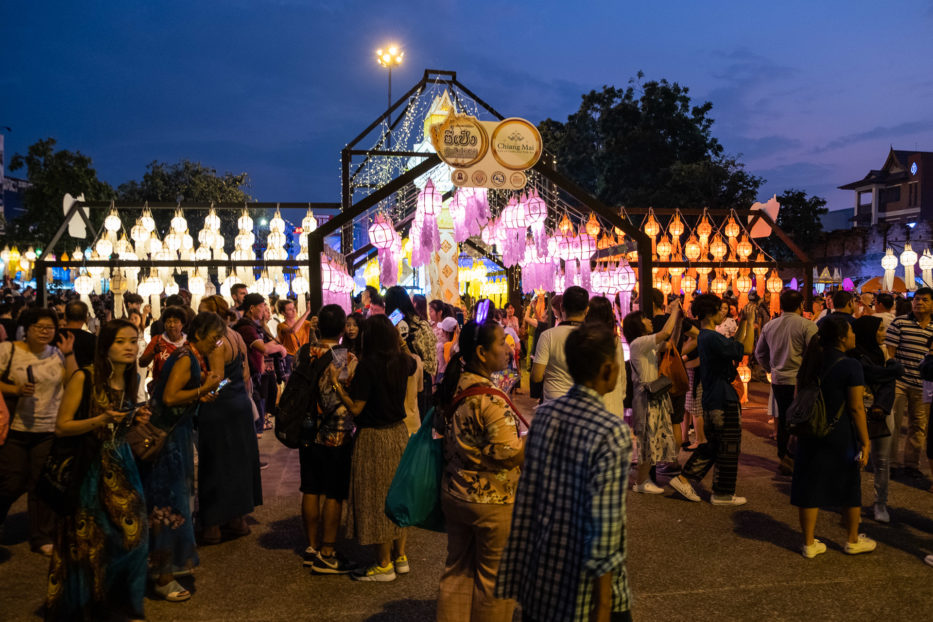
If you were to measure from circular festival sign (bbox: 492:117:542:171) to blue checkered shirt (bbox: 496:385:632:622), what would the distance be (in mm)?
6262

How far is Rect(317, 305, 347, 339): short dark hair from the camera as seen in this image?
4508mm

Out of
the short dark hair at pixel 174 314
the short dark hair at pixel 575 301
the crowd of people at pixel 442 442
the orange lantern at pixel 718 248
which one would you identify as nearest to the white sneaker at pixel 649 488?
the crowd of people at pixel 442 442

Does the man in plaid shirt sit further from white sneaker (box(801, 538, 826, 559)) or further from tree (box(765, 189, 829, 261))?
tree (box(765, 189, 829, 261))

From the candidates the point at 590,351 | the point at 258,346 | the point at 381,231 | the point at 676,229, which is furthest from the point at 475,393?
the point at 676,229

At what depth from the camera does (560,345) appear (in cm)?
477

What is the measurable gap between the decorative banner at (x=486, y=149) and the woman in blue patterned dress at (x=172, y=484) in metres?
4.74

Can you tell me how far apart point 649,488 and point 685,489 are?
1.13 feet

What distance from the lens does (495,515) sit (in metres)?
2.88

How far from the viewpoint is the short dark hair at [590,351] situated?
7.55 feet

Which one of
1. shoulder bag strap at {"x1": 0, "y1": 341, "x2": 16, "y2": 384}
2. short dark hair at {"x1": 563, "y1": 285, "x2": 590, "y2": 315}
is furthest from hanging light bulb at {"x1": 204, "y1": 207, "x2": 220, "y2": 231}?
short dark hair at {"x1": 563, "y1": 285, "x2": 590, "y2": 315}

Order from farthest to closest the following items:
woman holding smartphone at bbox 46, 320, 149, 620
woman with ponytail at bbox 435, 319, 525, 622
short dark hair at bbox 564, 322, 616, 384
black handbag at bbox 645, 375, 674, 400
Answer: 1. black handbag at bbox 645, 375, 674, 400
2. woman holding smartphone at bbox 46, 320, 149, 620
3. woman with ponytail at bbox 435, 319, 525, 622
4. short dark hair at bbox 564, 322, 616, 384

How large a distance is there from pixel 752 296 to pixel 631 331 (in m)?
7.77

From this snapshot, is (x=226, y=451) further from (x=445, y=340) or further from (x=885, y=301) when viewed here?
(x=885, y=301)

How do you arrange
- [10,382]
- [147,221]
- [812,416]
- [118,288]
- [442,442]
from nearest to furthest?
[442,442] < [812,416] < [10,382] < [118,288] < [147,221]
